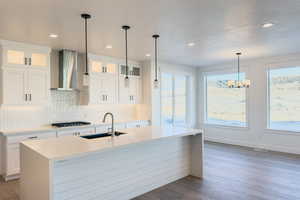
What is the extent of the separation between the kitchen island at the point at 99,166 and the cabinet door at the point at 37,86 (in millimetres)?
1766

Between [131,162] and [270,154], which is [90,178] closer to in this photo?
[131,162]

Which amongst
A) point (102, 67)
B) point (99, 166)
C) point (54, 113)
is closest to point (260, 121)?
point (102, 67)

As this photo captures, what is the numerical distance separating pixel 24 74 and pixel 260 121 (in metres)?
6.34

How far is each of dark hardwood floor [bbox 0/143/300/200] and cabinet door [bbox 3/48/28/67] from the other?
2.24 meters

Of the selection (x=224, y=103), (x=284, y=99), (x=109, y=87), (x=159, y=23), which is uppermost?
(x=159, y=23)

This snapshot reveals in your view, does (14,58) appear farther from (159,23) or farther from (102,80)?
(159,23)

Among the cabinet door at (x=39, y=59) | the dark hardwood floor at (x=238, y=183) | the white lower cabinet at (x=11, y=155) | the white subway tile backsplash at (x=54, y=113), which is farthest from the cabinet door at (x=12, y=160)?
the cabinet door at (x=39, y=59)

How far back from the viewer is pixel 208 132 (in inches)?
297

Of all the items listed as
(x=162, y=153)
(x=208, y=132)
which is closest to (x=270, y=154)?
(x=208, y=132)

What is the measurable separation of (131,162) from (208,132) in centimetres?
494

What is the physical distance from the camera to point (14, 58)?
425cm

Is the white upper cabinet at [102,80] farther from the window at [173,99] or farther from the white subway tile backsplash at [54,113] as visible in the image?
the window at [173,99]

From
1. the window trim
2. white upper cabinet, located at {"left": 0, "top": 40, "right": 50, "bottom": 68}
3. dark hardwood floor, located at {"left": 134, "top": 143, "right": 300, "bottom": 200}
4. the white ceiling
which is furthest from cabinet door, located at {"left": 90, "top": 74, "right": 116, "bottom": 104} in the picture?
the window trim

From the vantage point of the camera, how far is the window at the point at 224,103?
6.79m
